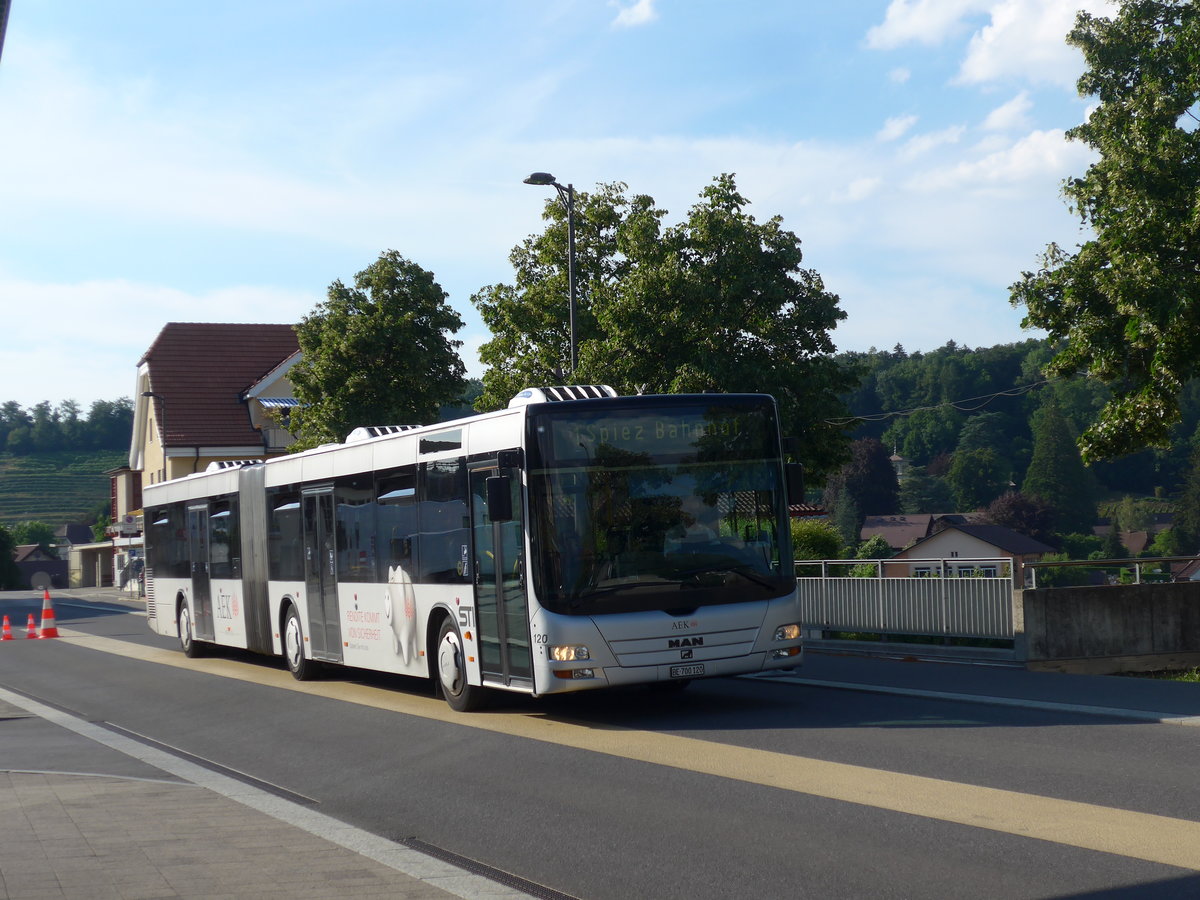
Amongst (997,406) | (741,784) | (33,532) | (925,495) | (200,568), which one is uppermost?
(997,406)

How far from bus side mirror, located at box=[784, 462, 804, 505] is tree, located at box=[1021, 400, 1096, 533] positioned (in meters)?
124

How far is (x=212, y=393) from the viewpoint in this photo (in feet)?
218

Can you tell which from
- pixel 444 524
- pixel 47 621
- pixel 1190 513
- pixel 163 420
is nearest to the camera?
pixel 444 524

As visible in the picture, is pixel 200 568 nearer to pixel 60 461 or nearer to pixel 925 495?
pixel 925 495

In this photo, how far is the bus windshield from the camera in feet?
40.1

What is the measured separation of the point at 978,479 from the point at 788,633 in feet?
441

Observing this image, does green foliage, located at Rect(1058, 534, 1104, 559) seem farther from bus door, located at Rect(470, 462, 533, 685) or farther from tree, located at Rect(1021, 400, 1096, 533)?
bus door, located at Rect(470, 462, 533, 685)

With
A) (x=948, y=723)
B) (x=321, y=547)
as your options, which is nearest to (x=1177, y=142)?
(x=948, y=723)

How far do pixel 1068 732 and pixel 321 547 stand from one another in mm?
9738

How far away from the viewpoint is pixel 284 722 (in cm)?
1413

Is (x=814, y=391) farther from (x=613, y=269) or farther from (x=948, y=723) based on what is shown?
(x=948, y=723)

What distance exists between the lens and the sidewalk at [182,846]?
261 inches

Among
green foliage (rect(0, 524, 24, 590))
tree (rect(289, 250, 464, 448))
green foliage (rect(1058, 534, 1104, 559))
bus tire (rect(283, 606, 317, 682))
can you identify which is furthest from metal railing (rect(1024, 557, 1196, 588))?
green foliage (rect(1058, 534, 1104, 559))

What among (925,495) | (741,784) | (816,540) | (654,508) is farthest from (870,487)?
(741,784)
